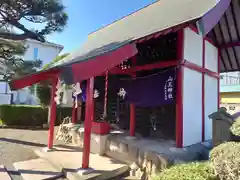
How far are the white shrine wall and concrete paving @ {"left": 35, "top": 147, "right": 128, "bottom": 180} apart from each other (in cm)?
224

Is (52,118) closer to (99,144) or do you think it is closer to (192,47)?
(99,144)

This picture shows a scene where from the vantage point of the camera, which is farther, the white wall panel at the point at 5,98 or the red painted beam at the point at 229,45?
the white wall panel at the point at 5,98

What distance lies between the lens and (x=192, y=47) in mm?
6824

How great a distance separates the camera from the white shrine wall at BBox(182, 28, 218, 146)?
6418 millimetres

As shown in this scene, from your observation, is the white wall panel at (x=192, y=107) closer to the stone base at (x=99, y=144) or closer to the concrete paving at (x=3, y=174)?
the stone base at (x=99, y=144)

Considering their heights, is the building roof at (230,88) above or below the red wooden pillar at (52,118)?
above

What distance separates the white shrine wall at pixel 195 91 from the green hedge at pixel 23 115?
35.9 ft

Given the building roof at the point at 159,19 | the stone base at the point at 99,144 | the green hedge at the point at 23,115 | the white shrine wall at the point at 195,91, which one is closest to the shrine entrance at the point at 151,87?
the white shrine wall at the point at 195,91

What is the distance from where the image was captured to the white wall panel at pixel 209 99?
7.65m

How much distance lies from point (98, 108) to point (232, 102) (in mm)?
12233

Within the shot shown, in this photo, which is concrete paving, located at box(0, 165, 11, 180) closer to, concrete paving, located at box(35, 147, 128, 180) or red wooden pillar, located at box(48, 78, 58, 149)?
concrete paving, located at box(35, 147, 128, 180)

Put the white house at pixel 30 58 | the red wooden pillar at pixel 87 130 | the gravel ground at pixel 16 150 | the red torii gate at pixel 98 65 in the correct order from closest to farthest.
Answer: the red torii gate at pixel 98 65 → the red wooden pillar at pixel 87 130 → the gravel ground at pixel 16 150 → the white house at pixel 30 58

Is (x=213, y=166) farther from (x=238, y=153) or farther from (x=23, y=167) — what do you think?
(x=23, y=167)

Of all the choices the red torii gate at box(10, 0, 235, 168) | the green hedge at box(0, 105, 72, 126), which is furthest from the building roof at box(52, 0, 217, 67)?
the green hedge at box(0, 105, 72, 126)
